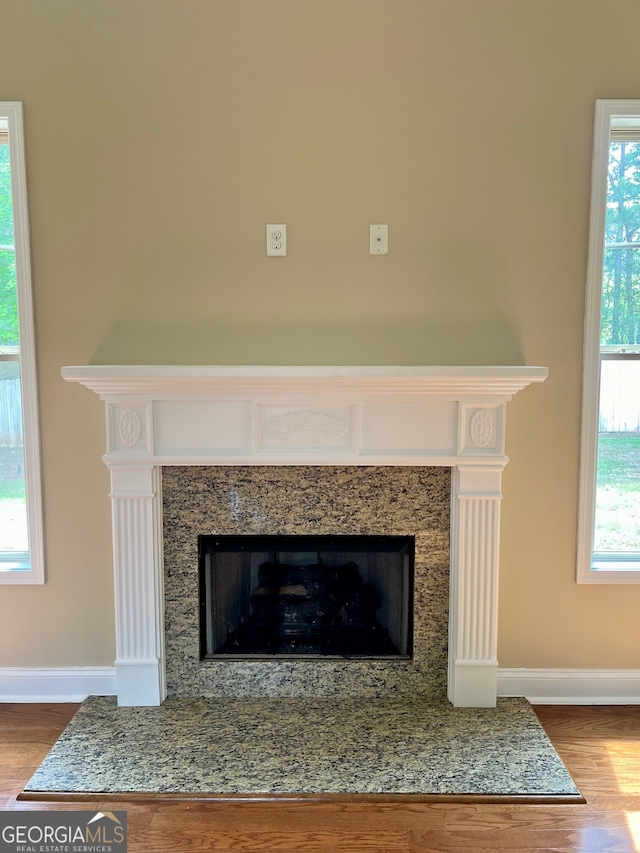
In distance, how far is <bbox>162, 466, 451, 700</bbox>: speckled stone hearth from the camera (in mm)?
2375

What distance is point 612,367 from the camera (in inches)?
96.8

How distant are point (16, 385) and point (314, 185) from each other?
1364 millimetres

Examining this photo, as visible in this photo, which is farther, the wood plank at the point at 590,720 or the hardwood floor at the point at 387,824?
the wood plank at the point at 590,720

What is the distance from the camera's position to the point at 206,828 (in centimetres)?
177

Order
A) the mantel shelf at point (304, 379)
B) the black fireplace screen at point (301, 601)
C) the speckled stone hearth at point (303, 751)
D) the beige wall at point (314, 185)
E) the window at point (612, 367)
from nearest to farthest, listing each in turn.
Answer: the speckled stone hearth at point (303, 751), the mantel shelf at point (304, 379), the beige wall at point (314, 185), the window at point (612, 367), the black fireplace screen at point (301, 601)

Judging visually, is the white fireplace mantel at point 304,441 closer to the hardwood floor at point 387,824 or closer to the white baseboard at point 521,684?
the white baseboard at point 521,684

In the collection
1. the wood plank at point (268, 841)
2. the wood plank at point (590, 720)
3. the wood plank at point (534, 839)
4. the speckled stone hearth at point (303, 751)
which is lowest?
the wood plank at point (590, 720)

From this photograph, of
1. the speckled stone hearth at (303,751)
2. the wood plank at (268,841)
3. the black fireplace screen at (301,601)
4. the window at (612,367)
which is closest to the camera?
the wood plank at (268,841)

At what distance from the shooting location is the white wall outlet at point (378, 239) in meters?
2.27

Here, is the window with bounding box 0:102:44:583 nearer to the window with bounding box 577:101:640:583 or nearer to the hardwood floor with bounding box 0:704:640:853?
the hardwood floor with bounding box 0:704:640:853

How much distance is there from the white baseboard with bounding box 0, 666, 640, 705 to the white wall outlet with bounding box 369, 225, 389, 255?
167 centimetres

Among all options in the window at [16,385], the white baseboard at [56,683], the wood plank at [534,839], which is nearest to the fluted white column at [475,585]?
the wood plank at [534,839]

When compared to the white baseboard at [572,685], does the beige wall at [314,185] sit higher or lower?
higher

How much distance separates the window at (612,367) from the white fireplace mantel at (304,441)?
0.40 m
